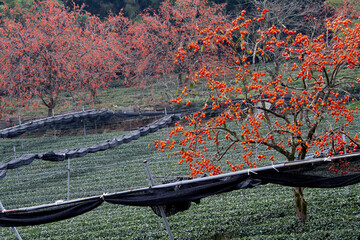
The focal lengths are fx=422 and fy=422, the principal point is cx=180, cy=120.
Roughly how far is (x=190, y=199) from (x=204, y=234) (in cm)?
274

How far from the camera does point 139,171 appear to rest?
57.5 feet

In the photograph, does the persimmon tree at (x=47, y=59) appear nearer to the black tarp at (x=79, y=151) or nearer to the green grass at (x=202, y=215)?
the black tarp at (x=79, y=151)

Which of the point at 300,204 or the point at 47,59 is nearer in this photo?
the point at 300,204

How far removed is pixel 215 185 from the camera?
6.64 metres

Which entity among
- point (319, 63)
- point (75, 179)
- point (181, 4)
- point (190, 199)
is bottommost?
point (75, 179)

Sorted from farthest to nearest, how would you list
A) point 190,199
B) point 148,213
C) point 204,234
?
point 148,213 < point 204,234 < point 190,199

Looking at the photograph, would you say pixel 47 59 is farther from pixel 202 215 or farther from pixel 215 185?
pixel 215 185

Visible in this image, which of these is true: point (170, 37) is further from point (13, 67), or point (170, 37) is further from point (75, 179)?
point (75, 179)

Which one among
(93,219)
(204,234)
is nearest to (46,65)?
(93,219)

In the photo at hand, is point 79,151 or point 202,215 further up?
point 79,151

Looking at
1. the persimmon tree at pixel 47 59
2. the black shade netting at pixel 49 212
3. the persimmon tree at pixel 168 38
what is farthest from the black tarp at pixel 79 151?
the black shade netting at pixel 49 212

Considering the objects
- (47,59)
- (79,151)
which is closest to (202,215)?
(79,151)

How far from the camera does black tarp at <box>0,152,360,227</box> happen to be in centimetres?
660

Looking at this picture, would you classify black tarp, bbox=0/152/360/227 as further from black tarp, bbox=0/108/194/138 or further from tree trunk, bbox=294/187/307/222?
black tarp, bbox=0/108/194/138
